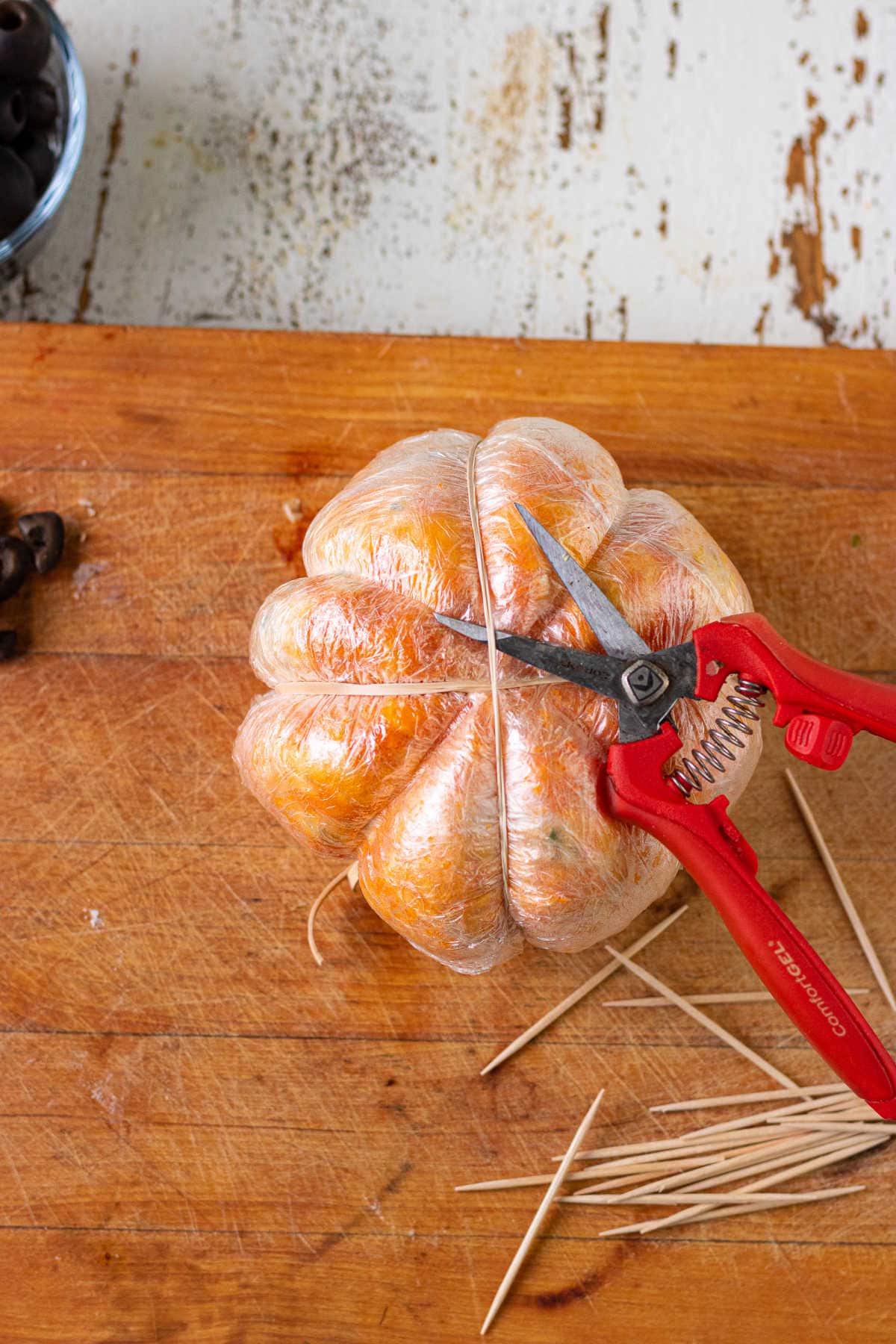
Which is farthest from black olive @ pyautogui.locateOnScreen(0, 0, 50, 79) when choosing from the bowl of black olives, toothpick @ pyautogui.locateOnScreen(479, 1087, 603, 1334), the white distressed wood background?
toothpick @ pyautogui.locateOnScreen(479, 1087, 603, 1334)

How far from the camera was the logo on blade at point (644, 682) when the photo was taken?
→ 1072 mm

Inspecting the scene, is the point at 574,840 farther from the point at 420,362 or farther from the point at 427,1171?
the point at 420,362

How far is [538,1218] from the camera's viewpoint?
50.5 inches

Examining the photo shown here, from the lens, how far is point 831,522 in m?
1.46

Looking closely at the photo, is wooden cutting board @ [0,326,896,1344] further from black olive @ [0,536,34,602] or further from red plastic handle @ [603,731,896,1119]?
red plastic handle @ [603,731,896,1119]

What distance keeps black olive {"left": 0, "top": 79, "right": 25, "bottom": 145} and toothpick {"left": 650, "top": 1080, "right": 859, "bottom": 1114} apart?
159 cm

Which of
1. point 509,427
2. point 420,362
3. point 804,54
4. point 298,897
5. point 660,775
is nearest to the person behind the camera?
point 660,775

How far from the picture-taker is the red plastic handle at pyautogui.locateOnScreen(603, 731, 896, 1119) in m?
1.05

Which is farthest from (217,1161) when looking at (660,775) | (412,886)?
(660,775)

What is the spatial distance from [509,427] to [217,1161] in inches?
39.4

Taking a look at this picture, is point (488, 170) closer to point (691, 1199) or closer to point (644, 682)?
point (644, 682)

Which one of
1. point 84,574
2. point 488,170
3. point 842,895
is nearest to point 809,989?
point 842,895

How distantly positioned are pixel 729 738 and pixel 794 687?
84 millimetres

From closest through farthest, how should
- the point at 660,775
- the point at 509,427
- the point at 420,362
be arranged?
the point at 660,775 < the point at 509,427 < the point at 420,362
